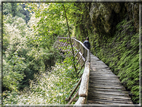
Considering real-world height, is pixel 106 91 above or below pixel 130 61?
below

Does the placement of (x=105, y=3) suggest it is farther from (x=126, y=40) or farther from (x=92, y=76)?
(x=92, y=76)

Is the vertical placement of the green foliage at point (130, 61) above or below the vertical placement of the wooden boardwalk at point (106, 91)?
above

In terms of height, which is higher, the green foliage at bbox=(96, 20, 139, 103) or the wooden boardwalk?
the green foliage at bbox=(96, 20, 139, 103)

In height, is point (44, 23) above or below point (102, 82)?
above

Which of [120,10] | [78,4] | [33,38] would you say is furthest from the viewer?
[78,4]

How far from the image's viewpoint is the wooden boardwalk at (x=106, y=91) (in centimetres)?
346

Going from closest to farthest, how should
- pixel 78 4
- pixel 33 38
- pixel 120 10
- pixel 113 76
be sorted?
1. pixel 33 38
2. pixel 113 76
3. pixel 120 10
4. pixel 78 4

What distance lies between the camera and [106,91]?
401 centimetres

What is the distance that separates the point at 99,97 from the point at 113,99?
0.48 metres

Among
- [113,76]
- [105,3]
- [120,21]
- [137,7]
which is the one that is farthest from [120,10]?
[113,76]

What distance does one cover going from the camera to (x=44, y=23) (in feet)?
16.0

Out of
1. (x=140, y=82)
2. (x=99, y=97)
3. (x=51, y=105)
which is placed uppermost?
(x=140, y=82)

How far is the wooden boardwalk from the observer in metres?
3.46

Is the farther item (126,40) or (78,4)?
(78,4)
